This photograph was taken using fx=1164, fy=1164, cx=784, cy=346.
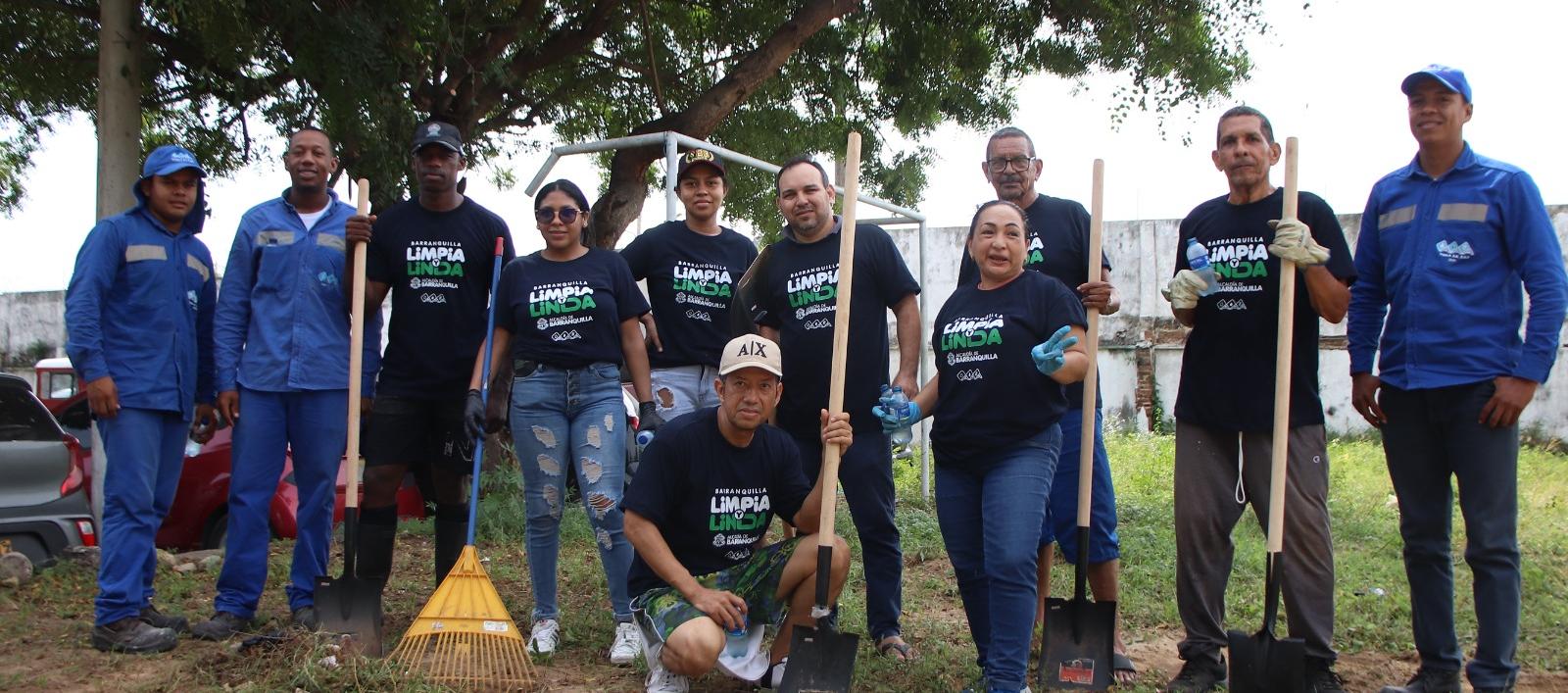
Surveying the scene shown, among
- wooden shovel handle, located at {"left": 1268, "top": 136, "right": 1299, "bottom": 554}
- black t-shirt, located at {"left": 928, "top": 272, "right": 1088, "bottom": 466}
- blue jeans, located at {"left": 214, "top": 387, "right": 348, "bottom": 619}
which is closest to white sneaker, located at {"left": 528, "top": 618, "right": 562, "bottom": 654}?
blue jeans, located at {"left": 214, "top": 387, "right": 348, "bottom": 619}

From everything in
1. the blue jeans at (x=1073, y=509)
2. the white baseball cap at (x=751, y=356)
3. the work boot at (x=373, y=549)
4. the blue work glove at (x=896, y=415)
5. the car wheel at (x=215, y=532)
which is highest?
the white baseball cap at (x=751, y=356)

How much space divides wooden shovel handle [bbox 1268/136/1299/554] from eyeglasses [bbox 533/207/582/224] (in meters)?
2.60

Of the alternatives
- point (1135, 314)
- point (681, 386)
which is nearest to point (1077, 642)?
point (681, 386)

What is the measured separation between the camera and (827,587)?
3.89 metres

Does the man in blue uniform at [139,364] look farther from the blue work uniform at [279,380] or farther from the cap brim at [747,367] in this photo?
the cap brim at [747,367]

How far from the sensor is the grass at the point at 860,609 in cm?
414

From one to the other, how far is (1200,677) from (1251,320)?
130 centimetres

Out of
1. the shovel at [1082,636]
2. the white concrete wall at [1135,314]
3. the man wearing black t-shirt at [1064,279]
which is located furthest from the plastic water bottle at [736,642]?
the white concrete wall at [1135,314]

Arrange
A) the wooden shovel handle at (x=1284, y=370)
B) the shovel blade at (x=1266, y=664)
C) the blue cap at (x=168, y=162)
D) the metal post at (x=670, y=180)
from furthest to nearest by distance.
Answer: the metal post at (x=670, y=180) < the blue cap at (x=168, y=162) < the wooden shovel handle at (x=1284, y=370) < the shovel blade at (x=1266, y=664)

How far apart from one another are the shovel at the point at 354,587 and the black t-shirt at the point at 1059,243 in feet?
7.72

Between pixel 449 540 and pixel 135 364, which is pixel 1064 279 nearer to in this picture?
pixel 449 540

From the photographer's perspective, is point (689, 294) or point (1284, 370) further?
point (689, 294)

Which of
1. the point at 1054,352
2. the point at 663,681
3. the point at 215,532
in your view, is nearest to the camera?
the point at 1054,352

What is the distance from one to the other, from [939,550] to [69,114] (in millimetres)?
7559
